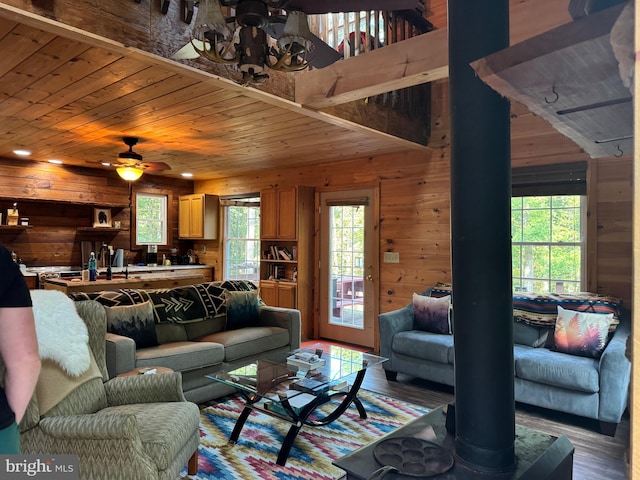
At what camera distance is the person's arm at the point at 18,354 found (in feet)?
4.00

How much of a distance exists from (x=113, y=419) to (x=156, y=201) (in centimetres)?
629

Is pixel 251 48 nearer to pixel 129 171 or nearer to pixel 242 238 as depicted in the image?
pixel 129 171

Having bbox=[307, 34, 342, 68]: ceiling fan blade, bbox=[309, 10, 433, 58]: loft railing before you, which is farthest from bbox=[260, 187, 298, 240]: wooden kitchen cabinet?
bbox=[307, 34, 342, 68]: ceiling fan blade

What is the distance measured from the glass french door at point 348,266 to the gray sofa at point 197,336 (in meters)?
1.40

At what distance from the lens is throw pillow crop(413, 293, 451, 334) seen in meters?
4.11

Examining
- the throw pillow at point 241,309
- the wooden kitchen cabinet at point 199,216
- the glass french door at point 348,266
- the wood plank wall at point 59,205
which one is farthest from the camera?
the wooden kitchen cabinet at point 199,216

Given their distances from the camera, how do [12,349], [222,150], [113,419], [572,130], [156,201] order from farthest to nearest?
[156,201]
[222,150]
[113,419]
[12,349]
[572,130]

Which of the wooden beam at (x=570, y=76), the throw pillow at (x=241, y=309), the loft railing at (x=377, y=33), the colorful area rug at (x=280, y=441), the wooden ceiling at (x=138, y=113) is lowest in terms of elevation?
the colorful area rug at (x=280, y=441)

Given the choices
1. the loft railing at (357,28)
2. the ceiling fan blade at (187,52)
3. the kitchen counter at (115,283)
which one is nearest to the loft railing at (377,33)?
the loft railing at (357,28)

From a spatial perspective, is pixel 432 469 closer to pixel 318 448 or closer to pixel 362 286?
pixel 318 448

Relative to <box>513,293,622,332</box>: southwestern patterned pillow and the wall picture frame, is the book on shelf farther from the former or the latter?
<box>513,293,622,332</box>: southwestern patterned pillow

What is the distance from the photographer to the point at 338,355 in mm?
3533

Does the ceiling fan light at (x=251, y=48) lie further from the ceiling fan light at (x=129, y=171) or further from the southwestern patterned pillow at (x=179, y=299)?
the ceiling fan light at (x=129, y=171)

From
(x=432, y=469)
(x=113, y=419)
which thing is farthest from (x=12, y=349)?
(x=432, y=469)
